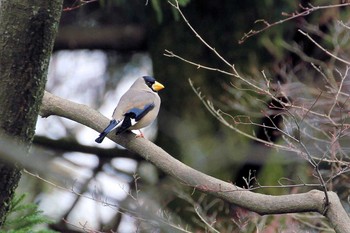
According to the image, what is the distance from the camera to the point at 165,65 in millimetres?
7414

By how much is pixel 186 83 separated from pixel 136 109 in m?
2.38

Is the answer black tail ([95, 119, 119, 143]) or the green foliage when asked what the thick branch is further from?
the green foliage

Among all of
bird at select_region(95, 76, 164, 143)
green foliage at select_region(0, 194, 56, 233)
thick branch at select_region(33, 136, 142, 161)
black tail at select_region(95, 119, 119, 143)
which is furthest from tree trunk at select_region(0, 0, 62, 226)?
thick branch at select_region(33, 136, 142, 161)

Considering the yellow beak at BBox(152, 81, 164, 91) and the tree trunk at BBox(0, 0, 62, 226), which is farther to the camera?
the yellow beak at BBox(152, 81, 164, 91)

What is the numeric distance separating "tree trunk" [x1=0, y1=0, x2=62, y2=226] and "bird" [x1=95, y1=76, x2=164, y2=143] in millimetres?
1114

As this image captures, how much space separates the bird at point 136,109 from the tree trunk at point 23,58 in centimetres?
111

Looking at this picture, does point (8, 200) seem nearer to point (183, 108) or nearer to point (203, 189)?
point (203, 189)

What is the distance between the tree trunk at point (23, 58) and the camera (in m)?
3.09

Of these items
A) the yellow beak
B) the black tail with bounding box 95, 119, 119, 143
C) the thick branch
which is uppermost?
the black tail with bounding box 95, 119, 119, 143

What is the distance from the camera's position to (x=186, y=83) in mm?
7426

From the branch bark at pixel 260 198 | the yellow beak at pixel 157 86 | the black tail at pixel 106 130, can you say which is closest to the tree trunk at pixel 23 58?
the branch bark at pixel 260 198

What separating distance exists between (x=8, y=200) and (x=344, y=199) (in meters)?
3.40

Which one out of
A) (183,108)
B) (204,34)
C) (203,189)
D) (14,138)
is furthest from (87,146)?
(14,138)

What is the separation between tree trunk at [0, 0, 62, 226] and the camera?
3092mm
